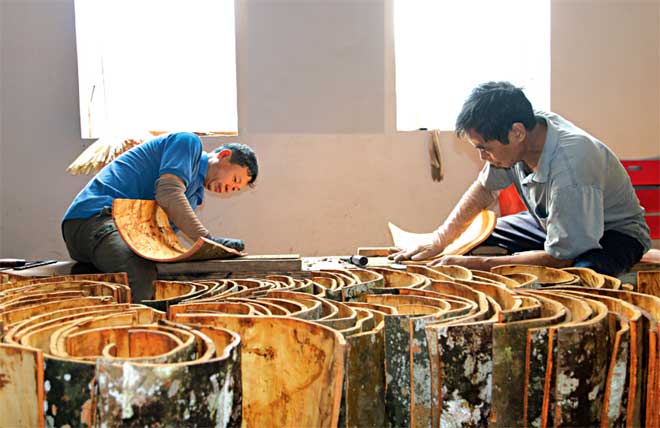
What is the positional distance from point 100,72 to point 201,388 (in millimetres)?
5154

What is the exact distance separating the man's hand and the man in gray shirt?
1.19ft

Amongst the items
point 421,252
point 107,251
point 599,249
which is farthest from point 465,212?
point 107,251

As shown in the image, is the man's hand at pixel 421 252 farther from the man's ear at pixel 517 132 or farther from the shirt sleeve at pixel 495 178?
the man's ear at pixel 517 132

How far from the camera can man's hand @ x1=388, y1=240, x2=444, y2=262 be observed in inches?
127

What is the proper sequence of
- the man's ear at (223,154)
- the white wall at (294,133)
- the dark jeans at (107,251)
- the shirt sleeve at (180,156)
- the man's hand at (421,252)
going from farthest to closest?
the white wall at (294,133) < the man's ear at (223,154) < the shirt sleeve at (180,156) < the man's hand at (421,252) < the dark jeans at (107,251)

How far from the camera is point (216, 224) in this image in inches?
221

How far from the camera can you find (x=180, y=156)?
3.39 metres

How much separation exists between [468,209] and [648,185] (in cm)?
255

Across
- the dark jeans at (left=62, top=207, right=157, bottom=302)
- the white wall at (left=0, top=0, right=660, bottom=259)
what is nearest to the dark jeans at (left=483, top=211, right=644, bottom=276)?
the dark jeans at (left=62, top=207, right=157, bottom=302)

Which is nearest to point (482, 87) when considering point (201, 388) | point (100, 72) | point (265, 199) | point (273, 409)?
point (273, 409)

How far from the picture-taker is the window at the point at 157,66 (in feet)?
18.5

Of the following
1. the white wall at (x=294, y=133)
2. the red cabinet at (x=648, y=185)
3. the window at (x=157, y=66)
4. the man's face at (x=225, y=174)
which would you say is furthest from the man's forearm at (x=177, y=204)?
the red cabinet at (x=648, y=185)

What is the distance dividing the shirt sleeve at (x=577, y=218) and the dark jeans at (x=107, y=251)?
5.72ft

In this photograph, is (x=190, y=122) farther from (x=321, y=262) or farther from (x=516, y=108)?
(x=516, y=108)
